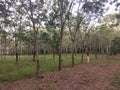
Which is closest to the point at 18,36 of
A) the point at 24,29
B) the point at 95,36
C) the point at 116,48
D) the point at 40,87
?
the point at 24,29

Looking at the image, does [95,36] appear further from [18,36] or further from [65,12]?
[65,12]

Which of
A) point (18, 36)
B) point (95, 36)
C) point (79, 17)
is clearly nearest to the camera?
point (79, 17)

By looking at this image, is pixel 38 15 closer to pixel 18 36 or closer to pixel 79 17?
pixel 79 17

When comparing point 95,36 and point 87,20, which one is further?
point 95,36

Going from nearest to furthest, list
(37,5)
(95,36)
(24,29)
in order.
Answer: (37,5), (24,29), (95,36)

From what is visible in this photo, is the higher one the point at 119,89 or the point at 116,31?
the point at 116,31

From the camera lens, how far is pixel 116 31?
64125mm

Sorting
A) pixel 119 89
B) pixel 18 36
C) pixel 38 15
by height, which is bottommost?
pixel 119 89

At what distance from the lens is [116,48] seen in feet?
202

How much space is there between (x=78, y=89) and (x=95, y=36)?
42701 mm

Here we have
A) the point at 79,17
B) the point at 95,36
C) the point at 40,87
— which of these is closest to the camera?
the point at 40,87

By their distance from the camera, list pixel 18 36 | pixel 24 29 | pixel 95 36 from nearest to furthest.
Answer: pixel 18 36, pixel 24 29, pixel 95 36

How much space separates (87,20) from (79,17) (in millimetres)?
4883

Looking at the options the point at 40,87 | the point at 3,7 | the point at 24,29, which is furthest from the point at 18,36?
the point at 40,87
